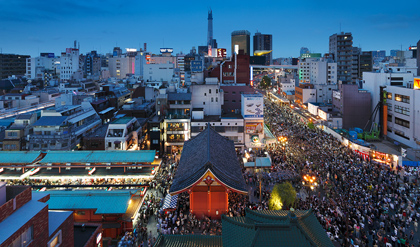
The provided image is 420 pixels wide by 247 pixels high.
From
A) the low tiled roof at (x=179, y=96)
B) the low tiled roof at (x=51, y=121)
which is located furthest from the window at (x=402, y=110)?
the low tiled roof at (x=51, y=121)

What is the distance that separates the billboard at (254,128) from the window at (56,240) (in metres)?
29.5

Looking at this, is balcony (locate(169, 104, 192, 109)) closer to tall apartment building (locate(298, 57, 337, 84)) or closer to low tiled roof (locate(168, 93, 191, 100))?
low tiled roof (locate(168, 93, 191, 100))

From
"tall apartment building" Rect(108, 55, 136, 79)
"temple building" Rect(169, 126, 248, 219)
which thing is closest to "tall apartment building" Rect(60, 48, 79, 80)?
"tall apartment building" Rect(108, 55, 136, 79)

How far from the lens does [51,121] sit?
117ft

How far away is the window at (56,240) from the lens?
11581 millimetres

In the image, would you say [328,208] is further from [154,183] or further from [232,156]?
[154,183]

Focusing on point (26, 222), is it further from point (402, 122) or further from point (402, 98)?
point (402, 98)

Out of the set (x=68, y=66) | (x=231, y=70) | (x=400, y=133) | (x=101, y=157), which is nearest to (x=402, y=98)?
(x=400, y=133)

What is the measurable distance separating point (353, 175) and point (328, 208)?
26.3 feet

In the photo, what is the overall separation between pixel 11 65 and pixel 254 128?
331 feet

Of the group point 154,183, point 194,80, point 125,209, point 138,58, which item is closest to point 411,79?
point 194,80

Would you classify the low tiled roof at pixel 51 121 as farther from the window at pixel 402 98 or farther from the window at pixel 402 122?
the window at pixel 402 98

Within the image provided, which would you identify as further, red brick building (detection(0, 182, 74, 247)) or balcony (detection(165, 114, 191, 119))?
balcony (detection(165, 114, 191, 119))

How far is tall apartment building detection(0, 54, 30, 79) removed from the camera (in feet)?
333
